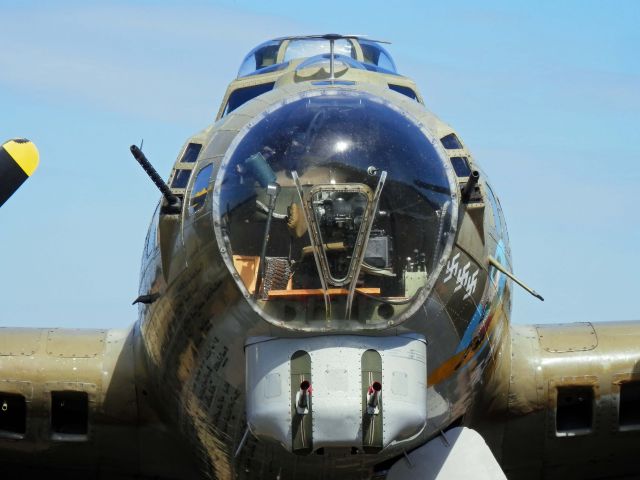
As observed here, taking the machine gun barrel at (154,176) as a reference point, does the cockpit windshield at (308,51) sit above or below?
above

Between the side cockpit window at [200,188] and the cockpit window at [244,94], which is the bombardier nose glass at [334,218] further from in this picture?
the cockpit window at [244,94]

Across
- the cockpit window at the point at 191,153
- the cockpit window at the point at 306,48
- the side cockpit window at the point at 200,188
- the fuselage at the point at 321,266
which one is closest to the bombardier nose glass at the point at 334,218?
the fuselage at the point at 321,266

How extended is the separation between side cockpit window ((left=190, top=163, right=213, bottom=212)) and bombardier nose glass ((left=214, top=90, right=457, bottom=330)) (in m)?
0.18

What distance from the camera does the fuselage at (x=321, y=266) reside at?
1233 centimetres

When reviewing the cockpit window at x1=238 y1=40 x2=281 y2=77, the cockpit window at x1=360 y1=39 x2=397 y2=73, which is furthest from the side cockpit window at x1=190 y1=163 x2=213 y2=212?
the cockpit window at x1=360 y1=39 x2=397 y2=73

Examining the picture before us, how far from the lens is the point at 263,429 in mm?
12320

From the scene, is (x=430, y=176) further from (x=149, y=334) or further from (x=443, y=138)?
(x=149, y=334)

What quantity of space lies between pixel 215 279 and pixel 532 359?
13.6 feet

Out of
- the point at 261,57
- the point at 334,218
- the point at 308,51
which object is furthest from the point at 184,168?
the point at 261,57

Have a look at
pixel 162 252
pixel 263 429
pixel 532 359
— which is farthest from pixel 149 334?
pixel 532 359

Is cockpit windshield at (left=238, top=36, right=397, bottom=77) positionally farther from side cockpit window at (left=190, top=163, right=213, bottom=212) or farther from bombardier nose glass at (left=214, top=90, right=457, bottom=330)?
bombardier nose glass at (left=214, top=90, right=457, bottom=330)

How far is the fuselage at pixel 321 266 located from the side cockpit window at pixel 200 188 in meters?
0.02

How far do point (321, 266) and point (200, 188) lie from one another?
137 cm

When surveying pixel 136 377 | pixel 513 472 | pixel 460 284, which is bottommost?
pixel 513 472
